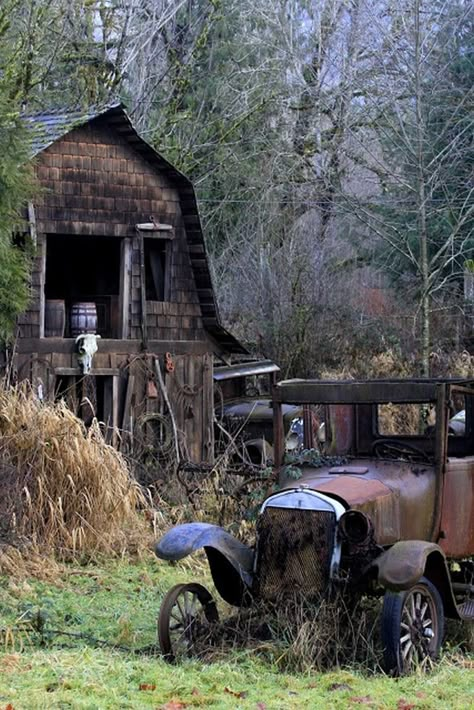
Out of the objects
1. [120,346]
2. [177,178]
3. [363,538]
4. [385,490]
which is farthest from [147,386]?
[363,538]

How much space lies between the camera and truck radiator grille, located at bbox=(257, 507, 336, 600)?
344 inches

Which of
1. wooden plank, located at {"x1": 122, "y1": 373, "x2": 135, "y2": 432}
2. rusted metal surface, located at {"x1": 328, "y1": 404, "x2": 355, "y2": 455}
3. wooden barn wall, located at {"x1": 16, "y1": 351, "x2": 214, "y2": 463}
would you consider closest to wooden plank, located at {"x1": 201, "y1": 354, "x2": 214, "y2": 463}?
wooden barn wall, located at {"x1": 16, "y1": 351, "x2": 214, "y2": 463}

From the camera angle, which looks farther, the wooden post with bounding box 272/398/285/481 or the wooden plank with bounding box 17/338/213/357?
the wooden plank with bounding box 17/338/213/357

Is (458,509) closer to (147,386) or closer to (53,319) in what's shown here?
(147,386)

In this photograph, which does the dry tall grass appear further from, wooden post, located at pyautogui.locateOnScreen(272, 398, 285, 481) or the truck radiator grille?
the truck radiator grille

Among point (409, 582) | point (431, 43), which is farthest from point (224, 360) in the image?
point (409, 582)

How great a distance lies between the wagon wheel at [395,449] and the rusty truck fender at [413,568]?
3.70 ft

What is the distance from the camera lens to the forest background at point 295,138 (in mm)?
19984

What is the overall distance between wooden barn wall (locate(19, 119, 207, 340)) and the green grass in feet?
27.7

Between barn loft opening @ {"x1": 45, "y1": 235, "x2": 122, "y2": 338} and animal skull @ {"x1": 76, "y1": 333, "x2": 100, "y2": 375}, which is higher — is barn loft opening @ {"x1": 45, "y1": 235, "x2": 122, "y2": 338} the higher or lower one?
the higher one

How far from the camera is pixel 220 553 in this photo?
29.7 ft

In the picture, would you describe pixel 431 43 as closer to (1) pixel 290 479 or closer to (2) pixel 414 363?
(2) pixel 414 363

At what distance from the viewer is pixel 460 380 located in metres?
9.80

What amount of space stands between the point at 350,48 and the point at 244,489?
40.6ft
